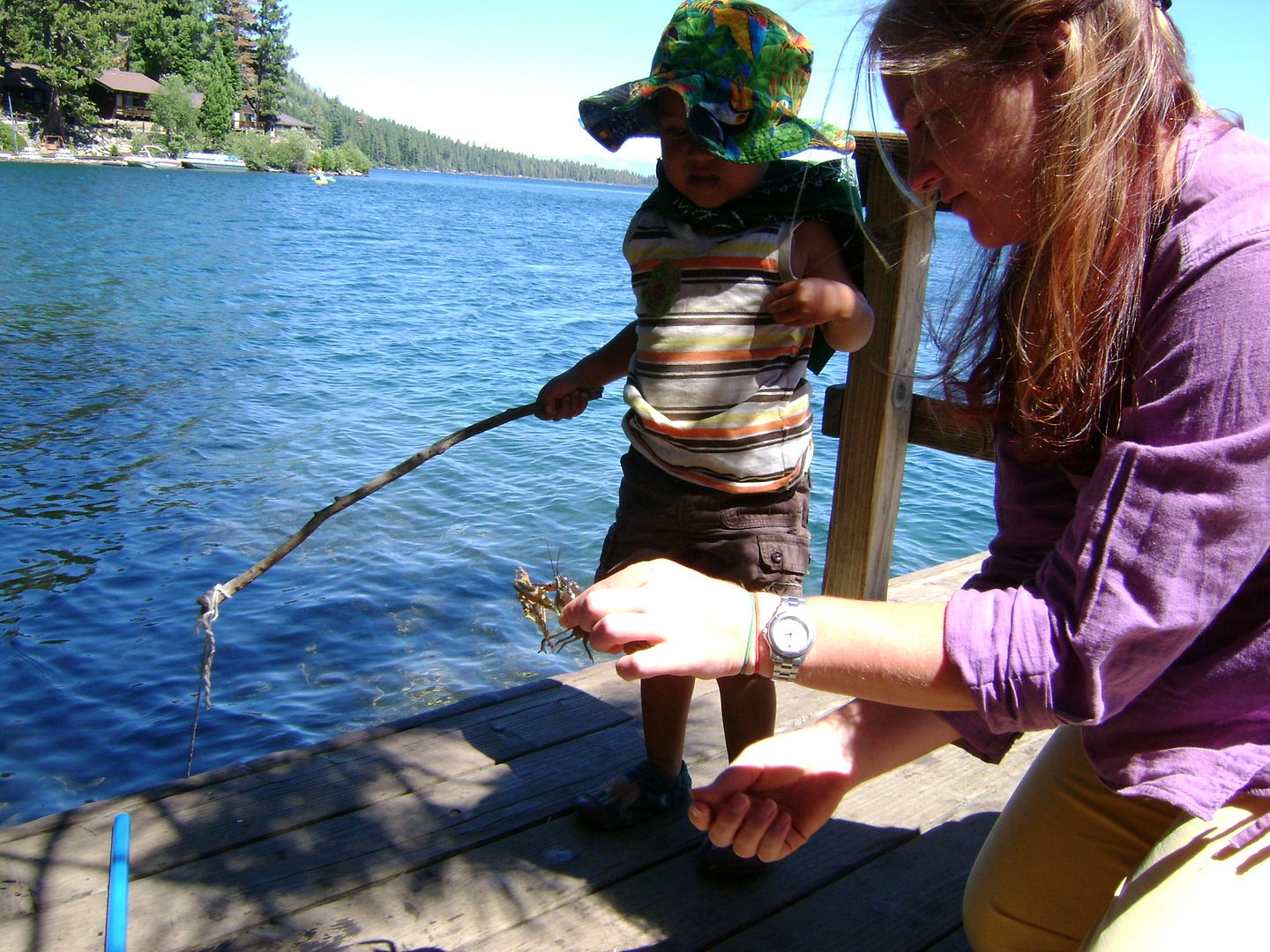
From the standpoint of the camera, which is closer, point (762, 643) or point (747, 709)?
point (762, 643)

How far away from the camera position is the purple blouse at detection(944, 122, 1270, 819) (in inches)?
44.9

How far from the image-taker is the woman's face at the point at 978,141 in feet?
4.27

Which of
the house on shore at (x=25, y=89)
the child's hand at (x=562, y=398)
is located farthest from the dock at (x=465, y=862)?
the house on shore at (x=25, y=89)

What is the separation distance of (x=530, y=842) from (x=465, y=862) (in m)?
0.17

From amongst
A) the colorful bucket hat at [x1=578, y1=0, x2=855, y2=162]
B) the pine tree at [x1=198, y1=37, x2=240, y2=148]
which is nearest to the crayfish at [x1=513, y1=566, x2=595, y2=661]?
the colorful bucket hat at [x1=578, y1=0, x2=855, y2=162]

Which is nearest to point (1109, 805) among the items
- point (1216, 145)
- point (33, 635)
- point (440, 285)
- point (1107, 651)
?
point (1107, 651)

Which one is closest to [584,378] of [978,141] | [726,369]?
[726,369]

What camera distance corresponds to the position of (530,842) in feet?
8.09

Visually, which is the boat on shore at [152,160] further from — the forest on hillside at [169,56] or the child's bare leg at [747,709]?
the child's bare leg at [747,709]

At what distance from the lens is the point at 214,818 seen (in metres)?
2.51

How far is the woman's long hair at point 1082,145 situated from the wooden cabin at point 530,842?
702mm

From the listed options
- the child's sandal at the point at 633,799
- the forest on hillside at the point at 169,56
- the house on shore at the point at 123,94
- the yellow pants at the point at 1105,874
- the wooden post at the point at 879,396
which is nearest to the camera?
the yellow pants at the point at 1105,874

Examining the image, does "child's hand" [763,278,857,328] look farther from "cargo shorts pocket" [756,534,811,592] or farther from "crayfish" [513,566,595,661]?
"crayfish" [513,566,595,661]

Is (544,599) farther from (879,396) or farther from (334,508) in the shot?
(879,396)
